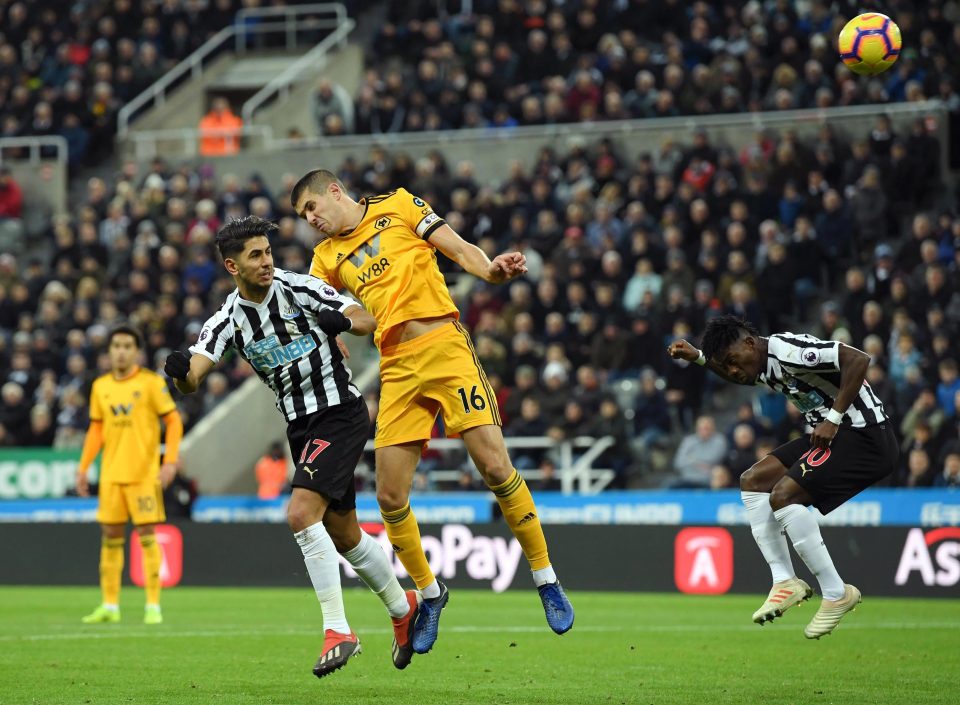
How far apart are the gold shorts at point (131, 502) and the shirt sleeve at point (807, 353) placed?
650cm

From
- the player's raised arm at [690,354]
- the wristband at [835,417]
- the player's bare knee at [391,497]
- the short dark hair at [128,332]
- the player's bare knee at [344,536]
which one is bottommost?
the player's bare knee at [344,536]

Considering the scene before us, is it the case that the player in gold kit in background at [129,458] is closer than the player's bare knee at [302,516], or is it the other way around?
the player's bare knee at [302,516]

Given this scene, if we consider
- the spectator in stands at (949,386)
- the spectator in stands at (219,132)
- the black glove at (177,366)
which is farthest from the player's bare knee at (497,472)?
the spectator in stands at (219,132)

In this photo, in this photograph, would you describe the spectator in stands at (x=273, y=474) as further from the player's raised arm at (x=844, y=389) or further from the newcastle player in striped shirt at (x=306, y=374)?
the player's raised arm at (x=844, y=389)

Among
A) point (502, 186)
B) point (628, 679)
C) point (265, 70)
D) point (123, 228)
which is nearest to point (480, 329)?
point (502, 186)

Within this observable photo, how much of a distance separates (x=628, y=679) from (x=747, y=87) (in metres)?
16.8

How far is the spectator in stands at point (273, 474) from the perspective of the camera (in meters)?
22.1

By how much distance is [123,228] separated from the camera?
88.8 ft

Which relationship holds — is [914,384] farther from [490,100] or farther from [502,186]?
[490,100]

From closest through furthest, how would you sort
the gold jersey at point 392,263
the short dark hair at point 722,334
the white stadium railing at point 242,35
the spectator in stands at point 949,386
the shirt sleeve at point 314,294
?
the shirt sleeve at point 314,294 < the gold jersey at point 392,263 < the short dark hair at point 722,334 < the spectator in stands at point 949,386 < the white stadium railing at point 242,35

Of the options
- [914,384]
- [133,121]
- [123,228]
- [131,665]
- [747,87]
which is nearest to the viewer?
[131,665]

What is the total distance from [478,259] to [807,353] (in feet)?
7.51

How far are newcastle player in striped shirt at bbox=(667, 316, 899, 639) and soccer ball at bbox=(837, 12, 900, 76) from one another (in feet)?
8.54

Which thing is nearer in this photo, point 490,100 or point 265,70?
point 490,100
